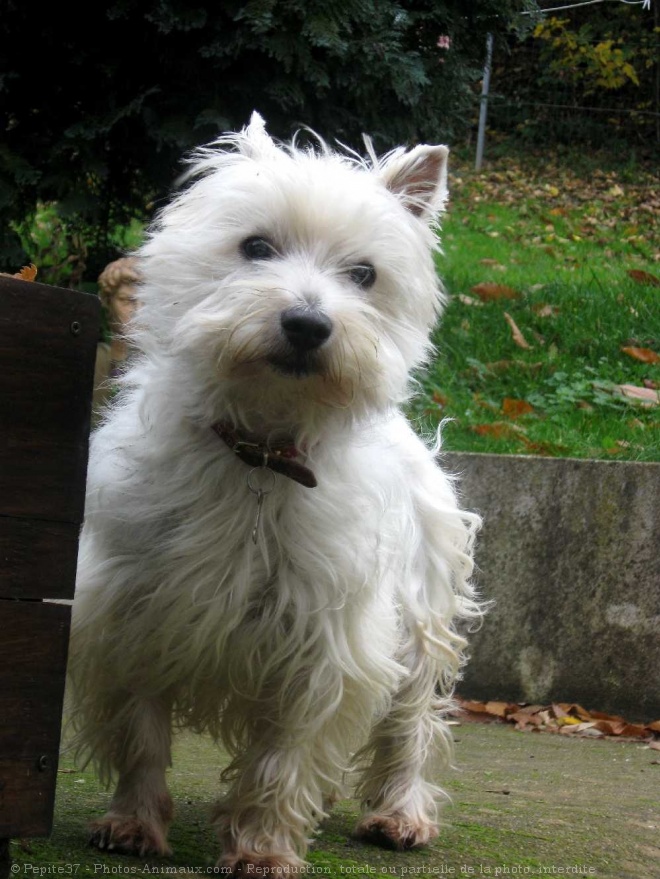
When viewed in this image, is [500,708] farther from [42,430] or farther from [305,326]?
[42,430]

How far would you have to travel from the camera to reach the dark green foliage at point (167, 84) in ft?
20.1

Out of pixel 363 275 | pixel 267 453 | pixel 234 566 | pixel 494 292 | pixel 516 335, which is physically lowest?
pixel 234 566

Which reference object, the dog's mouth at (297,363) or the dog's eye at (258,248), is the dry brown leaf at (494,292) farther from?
the dog's mouth at (297,363)

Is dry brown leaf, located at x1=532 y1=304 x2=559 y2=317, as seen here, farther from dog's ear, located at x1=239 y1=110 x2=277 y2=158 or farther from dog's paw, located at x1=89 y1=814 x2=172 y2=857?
dog's paw, located at x1=89 y1=814 x2=172 y2=857

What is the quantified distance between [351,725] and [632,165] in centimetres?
1561

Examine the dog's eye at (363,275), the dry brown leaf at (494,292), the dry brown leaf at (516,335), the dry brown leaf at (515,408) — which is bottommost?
the dog's eye at (363,275)

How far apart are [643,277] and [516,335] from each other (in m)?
2.18

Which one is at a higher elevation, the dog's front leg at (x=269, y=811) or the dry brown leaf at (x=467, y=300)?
the dry brown leaf at (x=467, y=300)

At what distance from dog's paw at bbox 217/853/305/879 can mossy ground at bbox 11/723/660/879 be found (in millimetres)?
73

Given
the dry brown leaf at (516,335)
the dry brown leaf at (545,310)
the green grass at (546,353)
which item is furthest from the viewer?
the dry brown leaf at (545,310)

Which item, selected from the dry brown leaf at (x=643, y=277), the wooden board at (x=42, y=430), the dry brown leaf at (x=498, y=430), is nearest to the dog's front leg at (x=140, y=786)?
the wooden board at (x=42, y=430)

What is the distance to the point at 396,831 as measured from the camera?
373 centimetres

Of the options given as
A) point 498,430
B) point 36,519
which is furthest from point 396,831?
point 498,430

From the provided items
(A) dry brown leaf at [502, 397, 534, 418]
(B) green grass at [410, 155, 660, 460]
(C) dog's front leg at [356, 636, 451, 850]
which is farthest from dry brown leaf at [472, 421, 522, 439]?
(C) dog's front leg at [356, 636, 451, 850]
